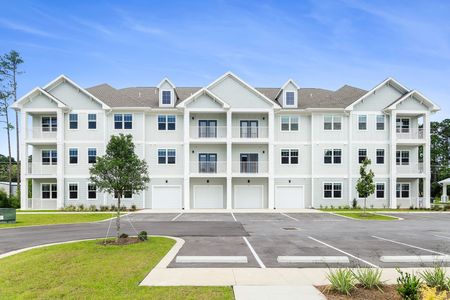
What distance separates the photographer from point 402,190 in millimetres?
32188

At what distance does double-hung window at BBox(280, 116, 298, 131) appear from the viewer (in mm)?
31750

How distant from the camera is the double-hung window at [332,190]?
3119 cm

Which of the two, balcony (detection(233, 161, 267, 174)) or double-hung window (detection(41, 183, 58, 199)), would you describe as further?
balcony (detection(233, 161, 267, 174))

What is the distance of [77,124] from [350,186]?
27677 millimetres

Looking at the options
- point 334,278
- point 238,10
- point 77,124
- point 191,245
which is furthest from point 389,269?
point 77,124

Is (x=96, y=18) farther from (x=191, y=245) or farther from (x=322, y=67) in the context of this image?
(x=322, y=67)

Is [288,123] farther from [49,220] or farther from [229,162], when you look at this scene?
[49,220]

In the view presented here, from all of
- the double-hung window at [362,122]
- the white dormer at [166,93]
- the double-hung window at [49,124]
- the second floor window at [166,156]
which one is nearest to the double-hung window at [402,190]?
the double-hung window at [362,122]

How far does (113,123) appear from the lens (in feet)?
101

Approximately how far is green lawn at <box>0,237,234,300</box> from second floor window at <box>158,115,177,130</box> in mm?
20451

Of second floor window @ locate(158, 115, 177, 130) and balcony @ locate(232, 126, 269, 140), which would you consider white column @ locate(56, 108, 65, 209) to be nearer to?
second floor window @ locate(158, 115, 177, 130)

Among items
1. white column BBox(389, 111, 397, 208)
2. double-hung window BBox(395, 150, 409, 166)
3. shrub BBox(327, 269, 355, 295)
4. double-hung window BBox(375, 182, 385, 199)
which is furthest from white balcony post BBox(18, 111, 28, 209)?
double-hung window BBox(395, 150, 409, 166)

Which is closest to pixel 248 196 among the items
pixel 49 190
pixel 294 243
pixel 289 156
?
pixel 289 156

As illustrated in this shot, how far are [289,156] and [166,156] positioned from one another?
12.4 m
